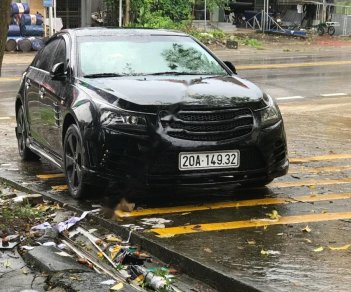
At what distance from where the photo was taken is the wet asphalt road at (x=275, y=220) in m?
4.54

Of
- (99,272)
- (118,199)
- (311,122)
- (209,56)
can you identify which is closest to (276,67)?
(311,122)

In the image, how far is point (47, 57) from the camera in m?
8.20

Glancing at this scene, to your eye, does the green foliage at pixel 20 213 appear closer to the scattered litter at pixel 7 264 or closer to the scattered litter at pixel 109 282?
the scattered litter at pixel 7 264

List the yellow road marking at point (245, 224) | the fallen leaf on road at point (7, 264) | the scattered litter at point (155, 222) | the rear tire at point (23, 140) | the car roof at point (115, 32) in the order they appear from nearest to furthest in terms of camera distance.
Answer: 1. the fallen leaf on road at point (7, 264)
2. the yellow road marking at point (245, 224)
3. the scattered litter at point (155, 222)
4. the car roof at point (115, 32)
5. the rear tire at point (23, 140)

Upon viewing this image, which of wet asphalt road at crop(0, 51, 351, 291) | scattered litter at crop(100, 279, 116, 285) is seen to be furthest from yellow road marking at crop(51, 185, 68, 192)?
scattered litter at crop(100, 279, 116, 285)

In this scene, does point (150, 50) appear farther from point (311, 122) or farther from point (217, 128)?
point (311, 122)

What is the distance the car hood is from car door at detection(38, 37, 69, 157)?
0.48 m

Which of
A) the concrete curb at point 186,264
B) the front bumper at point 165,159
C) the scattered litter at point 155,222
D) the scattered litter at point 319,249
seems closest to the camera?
the concrete curb at point 186,264

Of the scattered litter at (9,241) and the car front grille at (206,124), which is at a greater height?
the car front grille at (206,124)

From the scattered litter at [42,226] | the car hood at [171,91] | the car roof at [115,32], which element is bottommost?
the scattered litter at [42,226]

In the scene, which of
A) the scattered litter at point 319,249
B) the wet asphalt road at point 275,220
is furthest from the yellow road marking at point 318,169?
the scattered litter at point 319,249

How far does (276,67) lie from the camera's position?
2109 cm

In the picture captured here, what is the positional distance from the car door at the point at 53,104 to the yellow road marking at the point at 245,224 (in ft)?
6.74

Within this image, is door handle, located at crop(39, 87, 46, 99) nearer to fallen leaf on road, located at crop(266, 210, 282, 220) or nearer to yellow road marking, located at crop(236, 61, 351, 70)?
fallen leaf on road, located at crop(266, 210, 282, 220)
